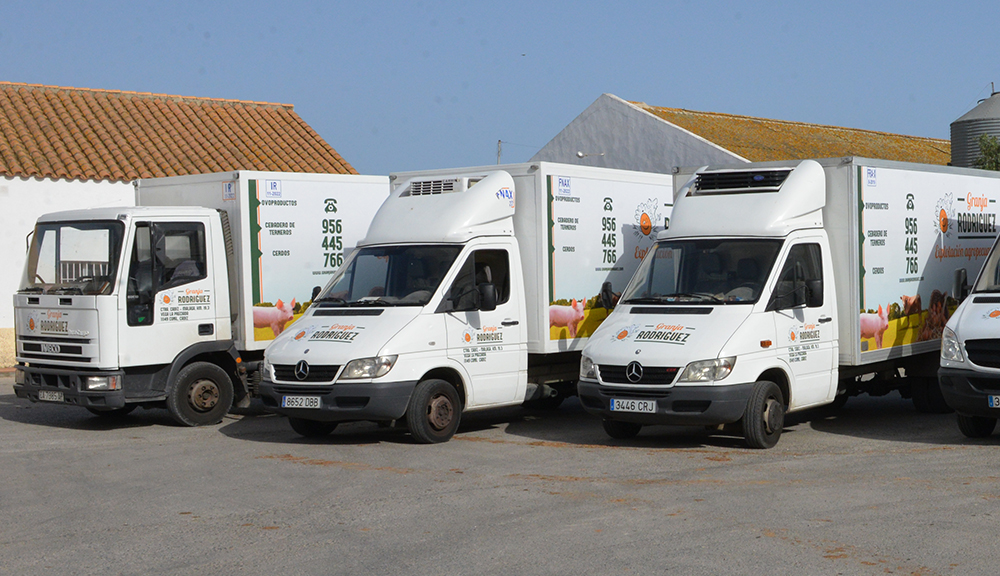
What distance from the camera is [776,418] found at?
11.0m

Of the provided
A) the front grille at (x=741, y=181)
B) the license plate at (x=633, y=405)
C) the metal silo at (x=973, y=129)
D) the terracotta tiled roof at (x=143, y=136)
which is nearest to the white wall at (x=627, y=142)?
the metal silo at (x=973, y=129)

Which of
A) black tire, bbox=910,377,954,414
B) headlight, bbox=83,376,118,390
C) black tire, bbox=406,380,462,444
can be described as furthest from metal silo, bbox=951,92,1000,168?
headlight, bbox=83,376,118,390

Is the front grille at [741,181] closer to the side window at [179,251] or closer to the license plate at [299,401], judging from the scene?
the license plate at [299,401]

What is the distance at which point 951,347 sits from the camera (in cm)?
1109

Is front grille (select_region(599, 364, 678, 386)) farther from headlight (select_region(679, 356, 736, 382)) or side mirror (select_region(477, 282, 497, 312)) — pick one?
side mirror (select_region(477, 282, 497, 312))

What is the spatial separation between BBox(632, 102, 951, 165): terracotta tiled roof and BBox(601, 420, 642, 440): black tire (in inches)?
656

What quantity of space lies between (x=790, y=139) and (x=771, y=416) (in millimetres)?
21819

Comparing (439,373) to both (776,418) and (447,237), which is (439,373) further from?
(776,418)

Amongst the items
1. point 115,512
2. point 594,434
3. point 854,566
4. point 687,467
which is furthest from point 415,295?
point 854,566

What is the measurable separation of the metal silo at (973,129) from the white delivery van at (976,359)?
17.1 meters

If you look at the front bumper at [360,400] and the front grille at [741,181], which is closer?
the front bumper at [360,400]

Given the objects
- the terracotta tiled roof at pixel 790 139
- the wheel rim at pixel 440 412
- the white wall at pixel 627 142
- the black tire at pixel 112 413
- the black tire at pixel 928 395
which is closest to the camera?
the wheel rim at pixel 440 412

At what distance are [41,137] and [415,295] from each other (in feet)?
46.3

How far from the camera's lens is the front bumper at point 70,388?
1257 cm
